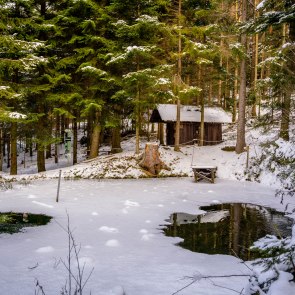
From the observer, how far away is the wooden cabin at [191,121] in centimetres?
2520

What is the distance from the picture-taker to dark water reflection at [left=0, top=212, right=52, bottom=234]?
858cm

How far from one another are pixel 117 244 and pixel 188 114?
19.6m

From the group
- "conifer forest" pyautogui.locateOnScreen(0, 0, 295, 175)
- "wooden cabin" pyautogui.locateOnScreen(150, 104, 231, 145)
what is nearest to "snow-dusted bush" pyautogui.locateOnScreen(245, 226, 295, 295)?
"conifer forest" pyautogui.locateOnScreen(0, 0, 295, 175)

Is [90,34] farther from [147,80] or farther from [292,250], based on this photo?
[292,250]

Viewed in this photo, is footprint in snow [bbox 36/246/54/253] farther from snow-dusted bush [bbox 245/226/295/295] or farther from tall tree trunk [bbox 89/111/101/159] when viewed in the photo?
tall tree trunk [bbox 89/111/101/159]

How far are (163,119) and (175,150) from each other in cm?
326

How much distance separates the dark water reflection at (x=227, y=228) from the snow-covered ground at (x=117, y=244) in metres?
0.41

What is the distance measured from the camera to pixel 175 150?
2230cm

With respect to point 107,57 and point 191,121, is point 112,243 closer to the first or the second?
point 107,57

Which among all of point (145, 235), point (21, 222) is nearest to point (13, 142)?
point (21, 222)

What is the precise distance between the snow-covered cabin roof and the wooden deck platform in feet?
25.0

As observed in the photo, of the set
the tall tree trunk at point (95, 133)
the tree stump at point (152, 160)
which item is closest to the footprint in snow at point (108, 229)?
the tree stump at point (152, 160)

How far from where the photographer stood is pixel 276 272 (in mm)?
2754

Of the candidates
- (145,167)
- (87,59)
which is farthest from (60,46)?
(145,167)
